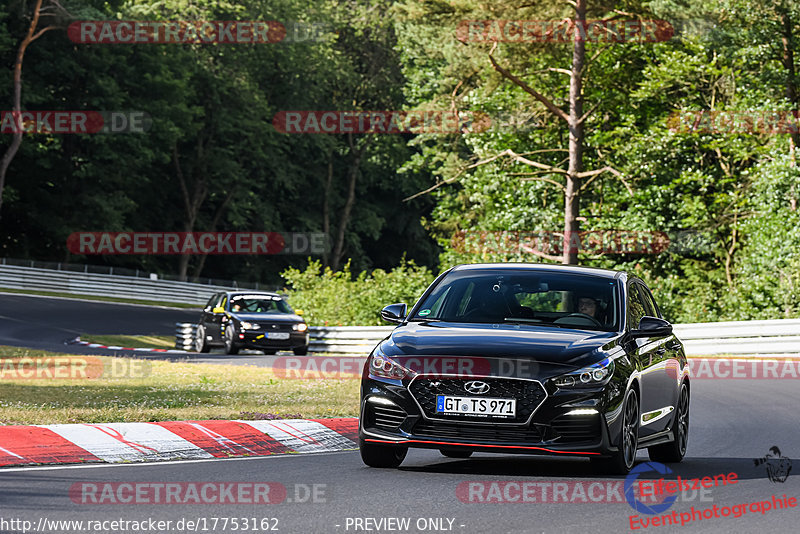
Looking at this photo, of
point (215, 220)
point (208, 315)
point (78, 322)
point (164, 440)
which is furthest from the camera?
point (215, 220)

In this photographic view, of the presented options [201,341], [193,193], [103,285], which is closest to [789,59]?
[201,341]

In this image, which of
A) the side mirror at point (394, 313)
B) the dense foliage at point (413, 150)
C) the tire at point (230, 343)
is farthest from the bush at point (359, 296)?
the side mirror at point (394, 313)

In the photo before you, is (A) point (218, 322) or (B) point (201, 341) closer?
(A) point (218, 322)

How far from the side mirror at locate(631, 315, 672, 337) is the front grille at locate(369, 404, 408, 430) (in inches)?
84.3

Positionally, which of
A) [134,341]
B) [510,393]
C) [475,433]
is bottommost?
[134,341]

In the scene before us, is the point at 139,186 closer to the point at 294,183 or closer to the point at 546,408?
the point at 294,183

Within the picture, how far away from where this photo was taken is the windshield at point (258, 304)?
110 ft

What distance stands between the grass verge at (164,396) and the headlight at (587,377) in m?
4.62

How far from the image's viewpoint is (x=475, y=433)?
9.38 metres

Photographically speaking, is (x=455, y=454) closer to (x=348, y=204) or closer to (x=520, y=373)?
(x=520, y=373)

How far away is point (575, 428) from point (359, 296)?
3104cm

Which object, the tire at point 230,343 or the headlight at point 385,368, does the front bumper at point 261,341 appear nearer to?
the tire at point 230,343

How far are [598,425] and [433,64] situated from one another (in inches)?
2009

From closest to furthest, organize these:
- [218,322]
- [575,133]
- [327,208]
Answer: [218,322] → [575,133] → [327,208]
